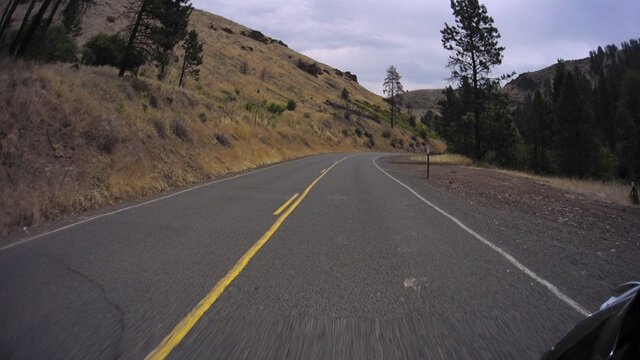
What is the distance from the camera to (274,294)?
4.45 m

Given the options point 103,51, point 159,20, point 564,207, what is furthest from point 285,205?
point 103,51

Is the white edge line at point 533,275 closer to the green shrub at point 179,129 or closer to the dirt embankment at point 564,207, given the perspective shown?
the dirt embankment at point 564,207

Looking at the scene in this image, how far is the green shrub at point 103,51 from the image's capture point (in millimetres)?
27109

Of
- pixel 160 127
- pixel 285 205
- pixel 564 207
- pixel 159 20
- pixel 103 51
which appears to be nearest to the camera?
pixel 285 205

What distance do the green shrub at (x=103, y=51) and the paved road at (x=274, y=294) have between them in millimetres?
23061

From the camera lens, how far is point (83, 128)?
13.5m

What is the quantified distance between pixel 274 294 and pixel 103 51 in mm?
29118

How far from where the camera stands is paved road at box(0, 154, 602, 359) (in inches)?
130

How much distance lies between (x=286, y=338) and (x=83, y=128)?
13.1m

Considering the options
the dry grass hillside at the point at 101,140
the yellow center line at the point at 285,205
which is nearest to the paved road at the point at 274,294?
the yellow center line at the point at 285,205

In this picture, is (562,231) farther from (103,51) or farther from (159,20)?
(103,51)

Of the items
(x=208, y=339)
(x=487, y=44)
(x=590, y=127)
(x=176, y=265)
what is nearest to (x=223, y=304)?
(x=208, y=339)

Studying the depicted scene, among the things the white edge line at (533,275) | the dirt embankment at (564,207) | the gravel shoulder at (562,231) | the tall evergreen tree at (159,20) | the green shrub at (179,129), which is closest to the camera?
the white edge line at (533,275)

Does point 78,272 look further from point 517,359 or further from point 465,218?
point 465,218
